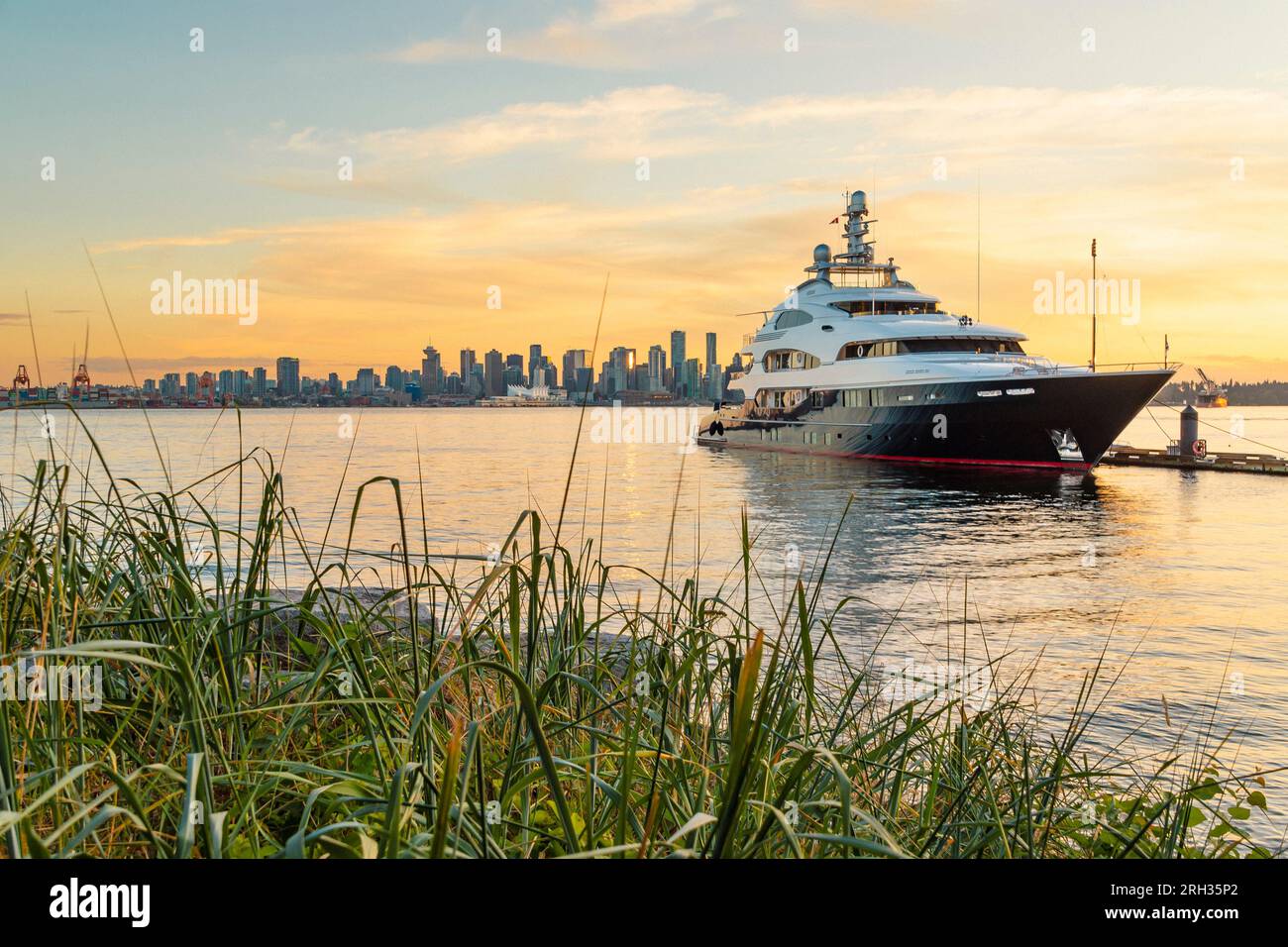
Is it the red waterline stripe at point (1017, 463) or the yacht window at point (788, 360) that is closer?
the red waterline stripe at point (1017, 463)

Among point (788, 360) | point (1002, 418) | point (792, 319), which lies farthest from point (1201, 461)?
point (792, 319)

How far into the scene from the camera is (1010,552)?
53.5 feet

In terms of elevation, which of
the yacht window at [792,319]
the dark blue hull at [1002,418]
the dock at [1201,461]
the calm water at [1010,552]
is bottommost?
the calm water at [1010,552]

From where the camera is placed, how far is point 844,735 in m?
4.22

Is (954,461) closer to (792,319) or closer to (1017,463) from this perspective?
(1017,463)

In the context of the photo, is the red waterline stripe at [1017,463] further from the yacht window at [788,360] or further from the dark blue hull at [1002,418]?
the yacht window at [788,360]

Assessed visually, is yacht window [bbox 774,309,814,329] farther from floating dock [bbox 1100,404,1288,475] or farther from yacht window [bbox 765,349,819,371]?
floating dock [bbox 1100,404,1288,475]

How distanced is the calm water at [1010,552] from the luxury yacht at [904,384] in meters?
1.32

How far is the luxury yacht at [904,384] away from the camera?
29.4 metres

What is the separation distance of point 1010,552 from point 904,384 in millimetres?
16666

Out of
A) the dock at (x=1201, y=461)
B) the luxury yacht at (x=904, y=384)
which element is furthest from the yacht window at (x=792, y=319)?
the dock at (x=1201, y=461)

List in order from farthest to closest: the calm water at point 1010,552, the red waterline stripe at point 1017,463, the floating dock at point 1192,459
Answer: the floating dock at point 1192,459 → the red waterline stripe at point 1017,463 → the calm water at point 1010,552

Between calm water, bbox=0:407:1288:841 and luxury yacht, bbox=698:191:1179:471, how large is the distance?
1.32m
